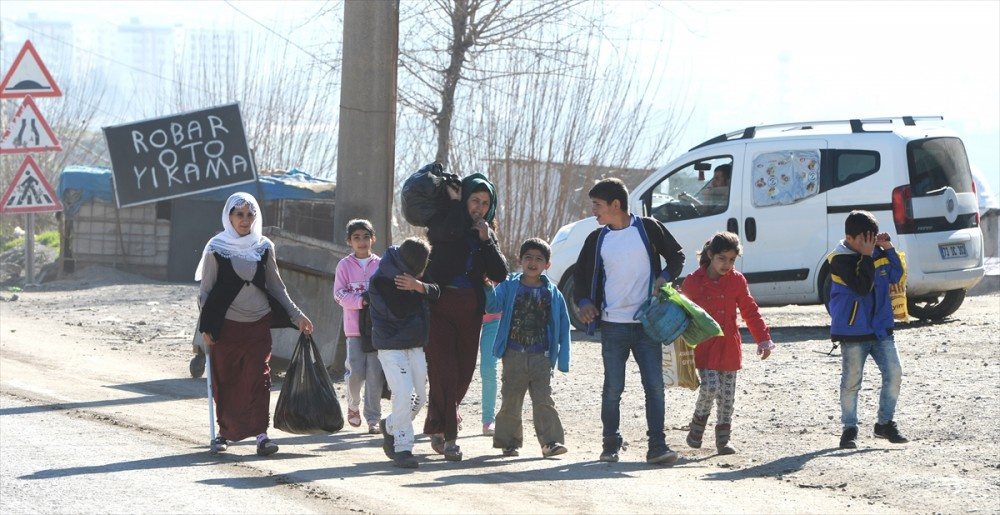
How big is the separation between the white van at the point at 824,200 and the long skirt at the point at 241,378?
22.2 ft

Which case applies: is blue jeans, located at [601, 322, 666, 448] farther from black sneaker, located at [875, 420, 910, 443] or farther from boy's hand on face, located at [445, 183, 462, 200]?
black sneaker, located at [875, 420, 910, 443]

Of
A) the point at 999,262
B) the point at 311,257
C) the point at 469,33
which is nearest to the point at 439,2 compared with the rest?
the point at 469,33

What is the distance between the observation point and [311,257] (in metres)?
12.4

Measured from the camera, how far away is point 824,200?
1376 cm

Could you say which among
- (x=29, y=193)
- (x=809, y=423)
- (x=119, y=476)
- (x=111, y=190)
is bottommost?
(x=119, y=476)

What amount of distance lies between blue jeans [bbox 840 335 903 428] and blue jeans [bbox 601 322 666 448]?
1.22 m

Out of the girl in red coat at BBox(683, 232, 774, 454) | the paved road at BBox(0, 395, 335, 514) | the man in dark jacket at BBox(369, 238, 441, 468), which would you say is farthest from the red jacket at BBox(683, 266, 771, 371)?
the paved road at BBox(0, 395, 335, 514)

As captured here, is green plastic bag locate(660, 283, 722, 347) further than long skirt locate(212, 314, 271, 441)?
No

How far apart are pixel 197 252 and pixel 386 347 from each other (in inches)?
592

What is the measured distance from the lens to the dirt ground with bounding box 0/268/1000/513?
23.8 ft

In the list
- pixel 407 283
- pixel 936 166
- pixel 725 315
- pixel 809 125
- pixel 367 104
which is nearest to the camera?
pixel 407 283

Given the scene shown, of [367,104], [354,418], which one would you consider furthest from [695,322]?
[367,104]

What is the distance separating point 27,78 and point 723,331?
1332 centimetres

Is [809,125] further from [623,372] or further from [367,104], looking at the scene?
[623,372]
